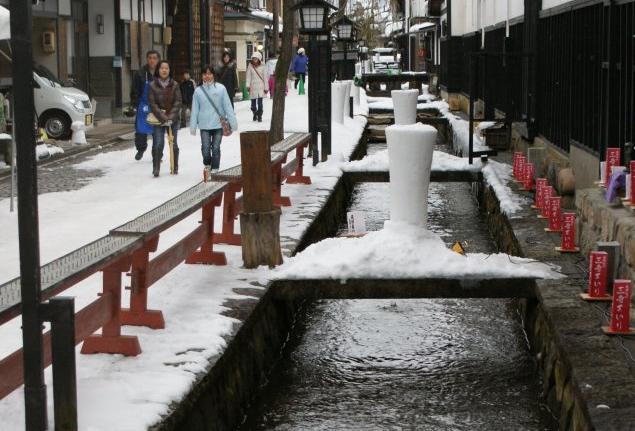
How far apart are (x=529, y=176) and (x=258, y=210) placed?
6389 millimetres

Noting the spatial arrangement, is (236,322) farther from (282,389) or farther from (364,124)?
(364,124)

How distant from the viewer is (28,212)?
16.7 feet

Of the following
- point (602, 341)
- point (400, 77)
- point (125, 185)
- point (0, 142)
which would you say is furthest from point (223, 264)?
point (400, 77)

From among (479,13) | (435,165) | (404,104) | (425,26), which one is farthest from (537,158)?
(425,26)

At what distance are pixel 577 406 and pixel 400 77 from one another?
135 ft

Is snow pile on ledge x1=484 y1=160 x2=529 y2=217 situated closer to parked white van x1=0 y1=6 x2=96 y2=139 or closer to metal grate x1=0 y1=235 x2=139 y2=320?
metal grate x1=0 y1=235 x2=139 y2=320

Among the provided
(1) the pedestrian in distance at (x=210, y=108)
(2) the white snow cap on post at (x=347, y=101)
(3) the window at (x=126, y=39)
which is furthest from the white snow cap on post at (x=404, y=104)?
(3) the window at (x=126, y=39)

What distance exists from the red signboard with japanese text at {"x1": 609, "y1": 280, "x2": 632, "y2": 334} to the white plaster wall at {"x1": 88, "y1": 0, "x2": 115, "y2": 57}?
25574 millimetres

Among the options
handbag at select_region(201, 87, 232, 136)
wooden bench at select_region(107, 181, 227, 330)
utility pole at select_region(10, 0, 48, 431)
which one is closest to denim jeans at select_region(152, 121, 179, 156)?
handbag at select_region(201, 87, 232, 136)

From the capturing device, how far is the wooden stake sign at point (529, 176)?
15.1m

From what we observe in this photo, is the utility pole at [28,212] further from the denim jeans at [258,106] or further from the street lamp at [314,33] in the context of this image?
the denim jeans at [258,106]

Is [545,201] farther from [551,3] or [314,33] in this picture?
[314,33]

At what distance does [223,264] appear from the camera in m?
9.78

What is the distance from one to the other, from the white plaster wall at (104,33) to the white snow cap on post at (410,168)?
892 inches
